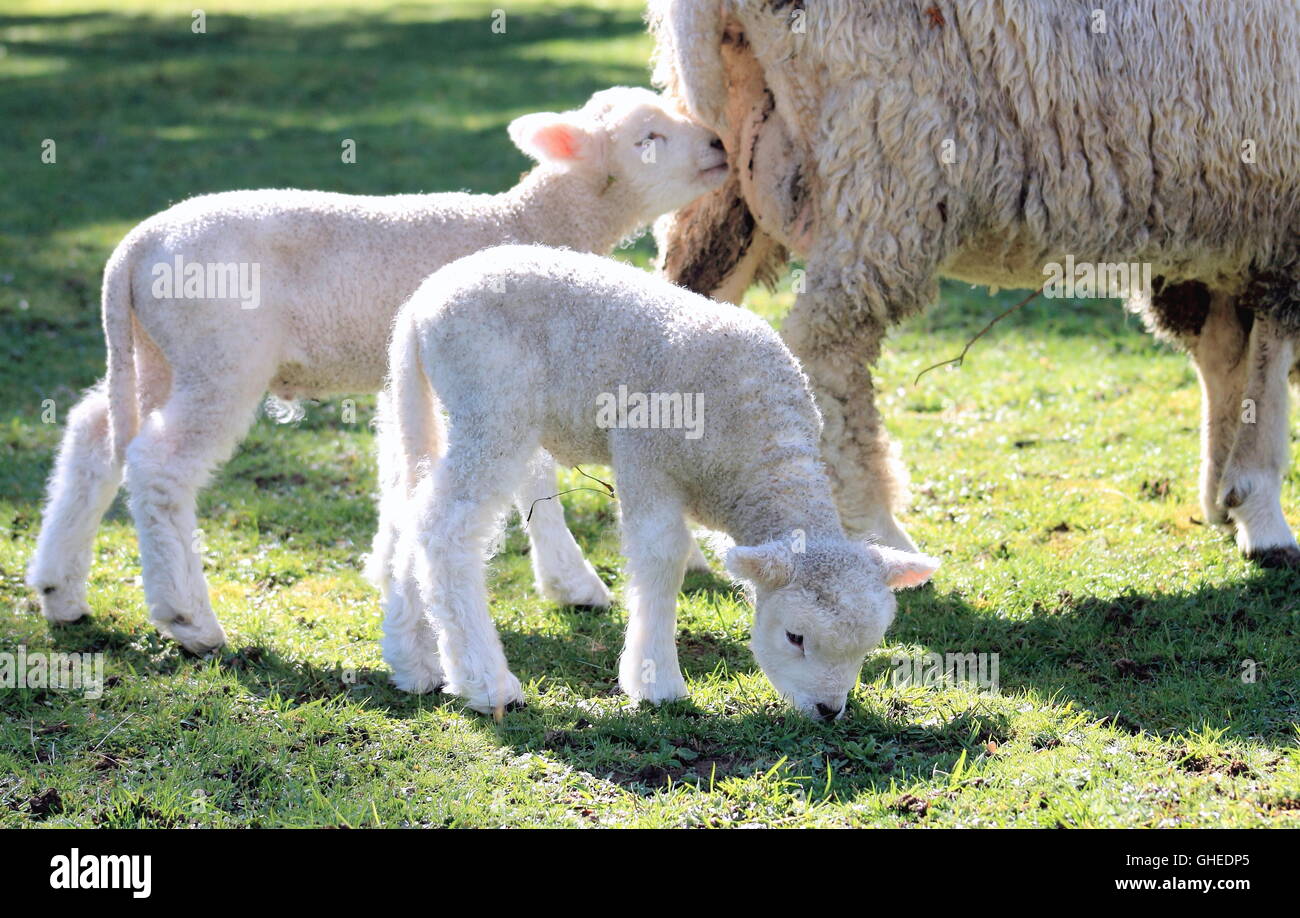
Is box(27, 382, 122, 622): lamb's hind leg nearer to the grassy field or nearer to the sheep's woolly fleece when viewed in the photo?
the grassy field

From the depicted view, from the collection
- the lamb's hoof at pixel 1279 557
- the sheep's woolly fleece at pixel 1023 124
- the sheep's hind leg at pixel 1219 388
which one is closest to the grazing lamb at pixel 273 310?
A: the sheep's woolly fleece at pixel 1023 124

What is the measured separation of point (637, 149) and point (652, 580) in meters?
1.98

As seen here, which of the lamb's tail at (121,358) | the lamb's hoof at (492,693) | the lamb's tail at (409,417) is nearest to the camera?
the lamb's hoof at (492,693)

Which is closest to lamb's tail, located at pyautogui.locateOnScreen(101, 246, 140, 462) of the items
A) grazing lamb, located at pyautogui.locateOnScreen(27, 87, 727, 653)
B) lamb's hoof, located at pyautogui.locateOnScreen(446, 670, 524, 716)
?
grazing lamb, located at pyautogui.locateOnScreen(27, 87, 727, 653)

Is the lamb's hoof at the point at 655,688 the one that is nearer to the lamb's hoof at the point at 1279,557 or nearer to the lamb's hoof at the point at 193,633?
the lamb's hoof at the point at 193,633

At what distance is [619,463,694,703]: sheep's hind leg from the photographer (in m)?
4.77

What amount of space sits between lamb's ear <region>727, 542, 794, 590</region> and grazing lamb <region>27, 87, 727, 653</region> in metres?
1.32

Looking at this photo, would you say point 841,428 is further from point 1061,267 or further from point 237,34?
point 237,34

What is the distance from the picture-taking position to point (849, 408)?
235 inches

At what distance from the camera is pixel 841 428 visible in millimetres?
Result: 5941

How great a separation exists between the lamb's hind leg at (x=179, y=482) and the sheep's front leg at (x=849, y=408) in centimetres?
212

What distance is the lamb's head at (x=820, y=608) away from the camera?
4410 mm

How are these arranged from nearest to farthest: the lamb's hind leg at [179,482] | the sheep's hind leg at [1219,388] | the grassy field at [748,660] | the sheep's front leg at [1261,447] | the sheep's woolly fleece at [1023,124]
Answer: the grassy field at [748,660]
the lamb's hind leg at [179,482]
the sheep's woolly fleece at [1023,124]
the sheep's front leg at [1261,447]
the sheep's hind leg at [1219,388]
